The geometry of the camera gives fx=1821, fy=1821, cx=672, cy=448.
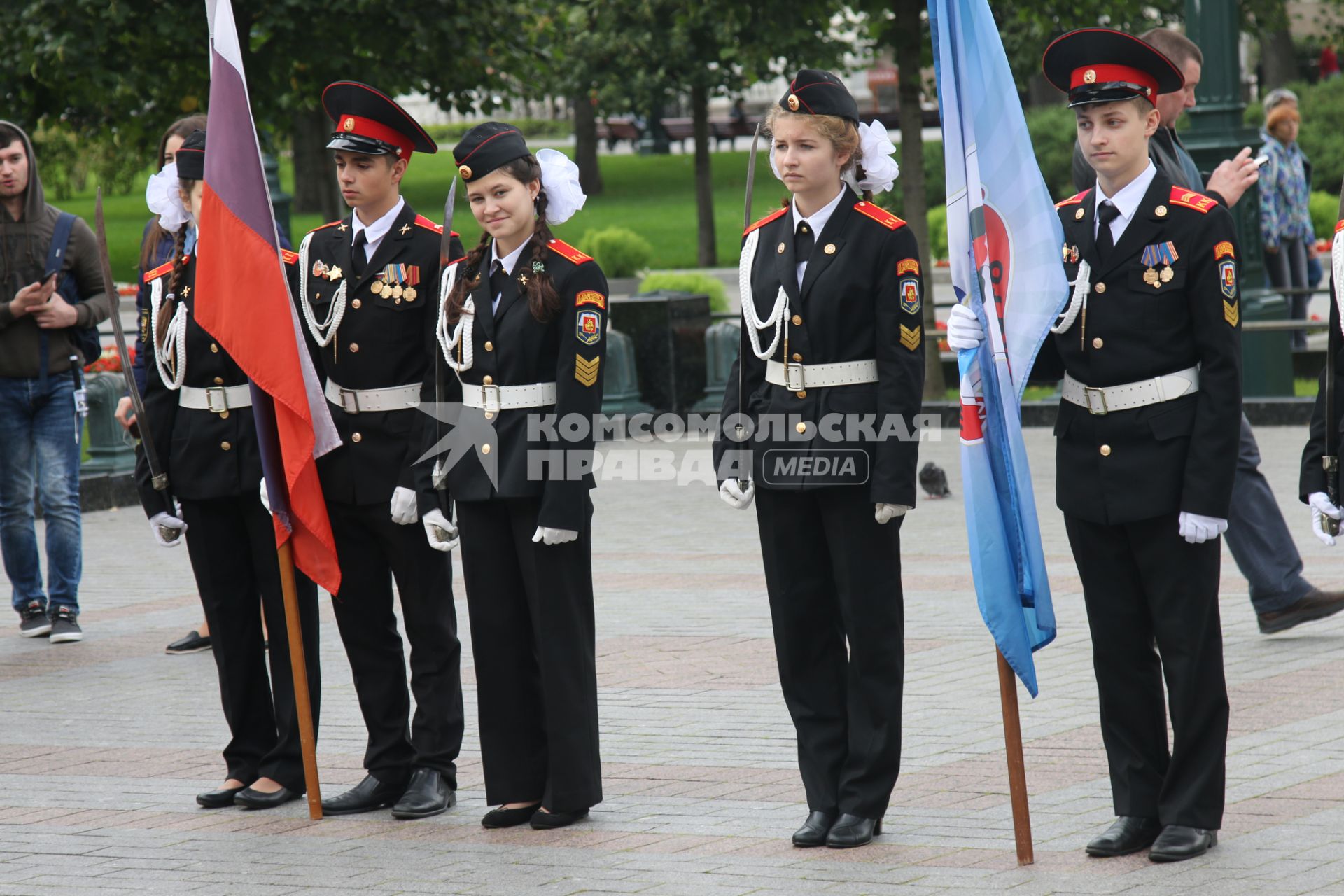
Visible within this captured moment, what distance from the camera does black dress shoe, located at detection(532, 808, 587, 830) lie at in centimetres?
544

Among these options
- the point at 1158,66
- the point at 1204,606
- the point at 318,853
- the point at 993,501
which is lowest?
the point at 318,853

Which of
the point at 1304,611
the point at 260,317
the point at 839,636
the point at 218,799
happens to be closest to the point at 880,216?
the point at 839,636

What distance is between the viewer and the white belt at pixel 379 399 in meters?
5.75

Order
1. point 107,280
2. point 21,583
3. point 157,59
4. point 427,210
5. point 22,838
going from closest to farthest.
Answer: point 22,838 < point 107,280 < point 21,583 < point 157,59 < point 427,210

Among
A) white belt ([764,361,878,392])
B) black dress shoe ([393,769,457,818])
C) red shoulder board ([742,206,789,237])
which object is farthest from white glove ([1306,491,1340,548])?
black dress shoe ([393,769,457,818])

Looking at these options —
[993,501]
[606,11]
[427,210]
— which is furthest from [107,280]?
[427,210]

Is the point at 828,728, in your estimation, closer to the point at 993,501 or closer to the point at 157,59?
the point at 993,501

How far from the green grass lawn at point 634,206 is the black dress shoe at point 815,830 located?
75.0 feet

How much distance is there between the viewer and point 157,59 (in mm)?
13469

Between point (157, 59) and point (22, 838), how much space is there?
909 centimetres

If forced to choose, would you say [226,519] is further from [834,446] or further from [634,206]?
[634,206]

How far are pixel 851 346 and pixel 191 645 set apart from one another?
4314mm

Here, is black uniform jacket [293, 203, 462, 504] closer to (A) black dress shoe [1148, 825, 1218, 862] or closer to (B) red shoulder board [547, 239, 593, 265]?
(B) red shoulder board [547, 239, 593, 265]

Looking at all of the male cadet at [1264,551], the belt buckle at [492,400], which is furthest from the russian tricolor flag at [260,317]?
the male cadet at [1264,551]
